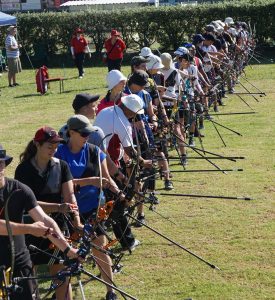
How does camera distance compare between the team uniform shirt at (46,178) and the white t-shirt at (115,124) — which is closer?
the team uniform shirt at (46,178)

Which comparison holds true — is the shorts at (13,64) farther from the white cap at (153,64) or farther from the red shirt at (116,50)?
the white cap at (153,64)

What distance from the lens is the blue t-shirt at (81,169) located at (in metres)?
6.50

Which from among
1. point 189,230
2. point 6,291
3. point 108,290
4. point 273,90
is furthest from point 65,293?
point 273,90

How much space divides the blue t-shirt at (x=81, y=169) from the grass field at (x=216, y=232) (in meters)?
0.93

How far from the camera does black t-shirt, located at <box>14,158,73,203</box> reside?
232 inches

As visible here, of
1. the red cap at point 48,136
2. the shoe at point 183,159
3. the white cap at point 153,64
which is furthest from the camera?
the white cap at point 153,64

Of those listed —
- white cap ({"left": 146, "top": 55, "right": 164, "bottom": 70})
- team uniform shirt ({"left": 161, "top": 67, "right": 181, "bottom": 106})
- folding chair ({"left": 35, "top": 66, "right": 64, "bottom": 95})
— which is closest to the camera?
white cap ({"left": 146, "top": 55, "right": 164, "bottom": 70})

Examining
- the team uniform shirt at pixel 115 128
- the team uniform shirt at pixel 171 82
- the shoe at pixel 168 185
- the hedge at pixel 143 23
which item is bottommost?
the hedge at pixel 143 23

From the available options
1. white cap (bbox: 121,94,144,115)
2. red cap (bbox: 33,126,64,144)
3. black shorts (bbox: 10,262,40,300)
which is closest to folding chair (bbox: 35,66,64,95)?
white cap (bbox: 121,94,144,115)

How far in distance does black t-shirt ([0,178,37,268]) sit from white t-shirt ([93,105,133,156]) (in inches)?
95.0

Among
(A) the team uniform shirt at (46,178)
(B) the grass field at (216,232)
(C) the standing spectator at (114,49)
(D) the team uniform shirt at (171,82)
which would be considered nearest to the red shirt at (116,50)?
(C) the standing spectator at (114,49)

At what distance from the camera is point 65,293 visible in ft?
19.6

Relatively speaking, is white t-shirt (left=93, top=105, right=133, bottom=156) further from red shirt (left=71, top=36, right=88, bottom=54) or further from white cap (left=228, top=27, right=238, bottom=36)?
red shirt (left=71, top=36, right=88, bottom=54)

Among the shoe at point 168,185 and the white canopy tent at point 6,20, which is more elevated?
the shoe at point 168,185
